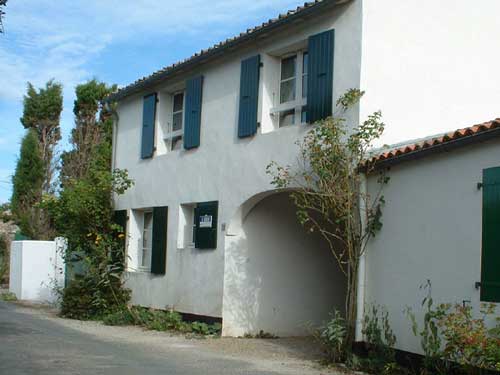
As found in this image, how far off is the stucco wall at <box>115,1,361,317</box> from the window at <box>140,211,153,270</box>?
1.30 feet

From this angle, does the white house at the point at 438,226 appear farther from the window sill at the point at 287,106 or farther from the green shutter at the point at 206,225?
the green shutter at the point at 206,225

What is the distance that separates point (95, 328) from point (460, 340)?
8.50 m

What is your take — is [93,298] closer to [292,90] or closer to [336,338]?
[292,90]

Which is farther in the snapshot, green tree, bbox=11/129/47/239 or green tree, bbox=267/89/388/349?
green tree, bbox=11/129/47/239

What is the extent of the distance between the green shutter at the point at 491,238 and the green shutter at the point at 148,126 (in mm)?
9065

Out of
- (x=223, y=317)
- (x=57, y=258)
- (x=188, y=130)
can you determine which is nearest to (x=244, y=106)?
(x=188, y=130)

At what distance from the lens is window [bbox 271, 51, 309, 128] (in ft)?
38.6

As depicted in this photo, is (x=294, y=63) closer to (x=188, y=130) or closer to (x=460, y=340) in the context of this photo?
(x=188, y=130)

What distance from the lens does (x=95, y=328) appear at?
46.3 ft

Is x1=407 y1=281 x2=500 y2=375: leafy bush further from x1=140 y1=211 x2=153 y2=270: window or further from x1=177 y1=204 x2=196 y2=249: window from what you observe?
x1=140 y1=211 x2=153 y2=270: window

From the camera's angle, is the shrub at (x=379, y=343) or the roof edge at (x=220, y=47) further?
the roof edge at (x=220, y=47)

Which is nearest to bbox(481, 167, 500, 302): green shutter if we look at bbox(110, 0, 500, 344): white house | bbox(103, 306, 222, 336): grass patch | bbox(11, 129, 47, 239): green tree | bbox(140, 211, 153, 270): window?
bbox(110, 0, 500, 344): white house

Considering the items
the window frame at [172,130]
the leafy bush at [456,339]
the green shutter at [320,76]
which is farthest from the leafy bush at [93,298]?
the leafy bush at [456,339]

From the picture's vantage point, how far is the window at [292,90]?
11766 millimetres
